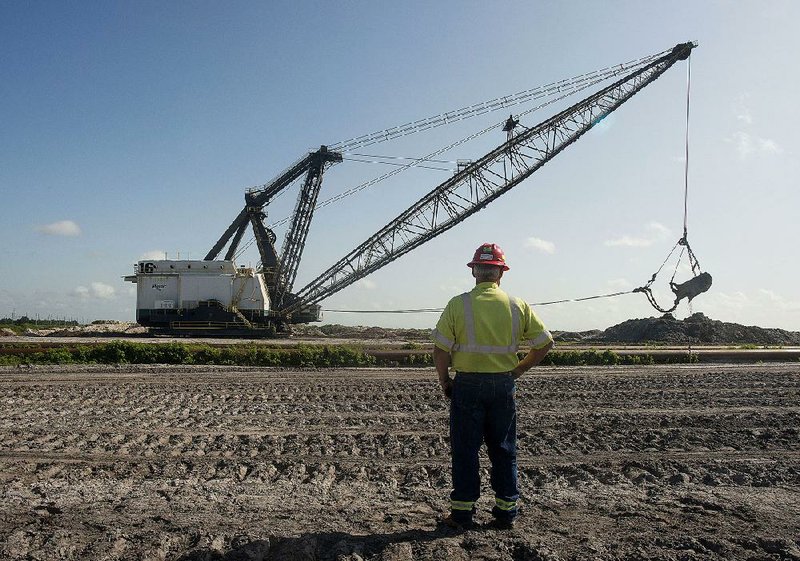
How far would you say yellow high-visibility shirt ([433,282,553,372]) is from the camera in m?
4.09

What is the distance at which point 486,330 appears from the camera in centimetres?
410

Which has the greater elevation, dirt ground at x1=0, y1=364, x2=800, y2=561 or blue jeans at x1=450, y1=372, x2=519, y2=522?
blue jeans at x1=450, y1=372, x2=519, y2=522

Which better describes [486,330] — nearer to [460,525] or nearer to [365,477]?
[460,525]

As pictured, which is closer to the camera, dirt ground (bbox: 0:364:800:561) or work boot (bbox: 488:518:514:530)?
dirt ground (bbox: 0:364:800:561)

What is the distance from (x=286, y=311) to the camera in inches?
1175

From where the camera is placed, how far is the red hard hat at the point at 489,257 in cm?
430

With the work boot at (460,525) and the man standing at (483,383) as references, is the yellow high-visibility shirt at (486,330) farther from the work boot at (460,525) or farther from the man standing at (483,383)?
the work boot at (460,525)

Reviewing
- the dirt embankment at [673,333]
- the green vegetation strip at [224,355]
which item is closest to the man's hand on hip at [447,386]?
the green vegetation strip at [224,355]

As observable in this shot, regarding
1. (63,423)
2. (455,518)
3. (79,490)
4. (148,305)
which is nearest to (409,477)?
(455,518)

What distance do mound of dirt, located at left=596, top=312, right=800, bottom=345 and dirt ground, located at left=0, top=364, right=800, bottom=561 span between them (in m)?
20.1

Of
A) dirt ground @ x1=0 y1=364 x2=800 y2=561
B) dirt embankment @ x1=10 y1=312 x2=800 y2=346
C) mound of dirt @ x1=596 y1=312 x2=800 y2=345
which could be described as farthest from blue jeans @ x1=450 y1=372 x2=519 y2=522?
mound of dirt @ x1=596 y1=312 x2=800 y2=345

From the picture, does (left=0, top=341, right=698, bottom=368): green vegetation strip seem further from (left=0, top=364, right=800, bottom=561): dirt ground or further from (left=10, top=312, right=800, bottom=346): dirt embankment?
(left=10, top=312, right=800, bottom=346): dirt embankment

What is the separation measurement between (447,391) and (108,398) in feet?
24.7

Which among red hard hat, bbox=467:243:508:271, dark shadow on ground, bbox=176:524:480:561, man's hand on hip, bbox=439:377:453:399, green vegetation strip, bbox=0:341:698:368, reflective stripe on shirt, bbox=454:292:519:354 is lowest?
dark shadow on ground, bbox=176:524:480:561
